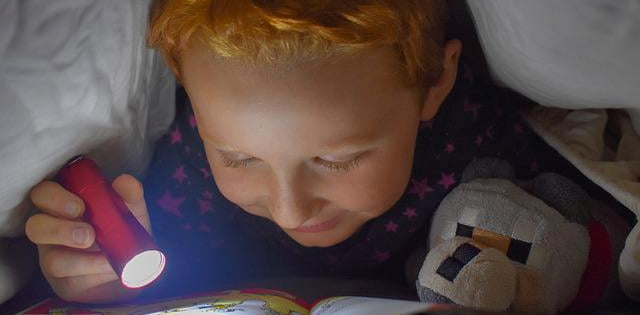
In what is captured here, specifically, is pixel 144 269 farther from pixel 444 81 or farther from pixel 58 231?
pixel 444 81

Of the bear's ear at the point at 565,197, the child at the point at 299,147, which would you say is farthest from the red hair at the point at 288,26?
the bear's ear at the point at 565,197

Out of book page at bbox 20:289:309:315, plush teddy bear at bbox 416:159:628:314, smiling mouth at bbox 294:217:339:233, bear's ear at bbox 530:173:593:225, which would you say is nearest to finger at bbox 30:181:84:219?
book page at bbox 20:289:309:315

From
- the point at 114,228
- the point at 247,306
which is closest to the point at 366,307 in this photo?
the point at 247,306

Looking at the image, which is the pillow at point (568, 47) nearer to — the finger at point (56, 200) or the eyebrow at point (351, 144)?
the eyebrow at point (351, 144)

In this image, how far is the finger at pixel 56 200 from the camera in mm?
703

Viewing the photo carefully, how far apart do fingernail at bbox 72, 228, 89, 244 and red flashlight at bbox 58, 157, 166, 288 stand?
10 millimetres

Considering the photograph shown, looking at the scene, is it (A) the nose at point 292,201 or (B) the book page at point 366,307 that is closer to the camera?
(B) the book page at point 366,307

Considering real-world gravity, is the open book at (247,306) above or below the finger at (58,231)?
below

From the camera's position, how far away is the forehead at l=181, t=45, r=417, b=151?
66 centimetres

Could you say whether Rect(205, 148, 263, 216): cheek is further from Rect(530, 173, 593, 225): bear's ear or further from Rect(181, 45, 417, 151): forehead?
Rect(530, 173, 593, 225): bear's ear

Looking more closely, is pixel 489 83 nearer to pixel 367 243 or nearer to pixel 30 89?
pixel 367 243

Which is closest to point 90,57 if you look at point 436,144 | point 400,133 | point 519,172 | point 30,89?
point 30,89

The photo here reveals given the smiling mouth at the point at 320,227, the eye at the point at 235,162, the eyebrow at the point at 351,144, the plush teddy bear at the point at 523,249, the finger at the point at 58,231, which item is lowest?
the smiling mouth at the point at 320,227

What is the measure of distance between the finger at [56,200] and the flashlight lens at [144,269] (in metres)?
0.08
